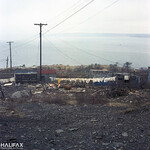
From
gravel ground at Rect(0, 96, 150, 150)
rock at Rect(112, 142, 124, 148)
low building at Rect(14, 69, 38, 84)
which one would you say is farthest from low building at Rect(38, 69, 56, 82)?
rock at Rect(112, 142, 124, 148)

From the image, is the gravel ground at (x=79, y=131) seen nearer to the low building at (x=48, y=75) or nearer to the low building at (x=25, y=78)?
the low building at (x=25, y=78)

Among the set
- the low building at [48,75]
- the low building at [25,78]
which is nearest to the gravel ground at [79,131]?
the low building at [25,78]

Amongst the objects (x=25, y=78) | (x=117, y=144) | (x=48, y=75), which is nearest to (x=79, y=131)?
(x=117, y=144)

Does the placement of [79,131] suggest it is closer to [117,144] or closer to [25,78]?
[117,144]

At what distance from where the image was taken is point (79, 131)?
225 inches

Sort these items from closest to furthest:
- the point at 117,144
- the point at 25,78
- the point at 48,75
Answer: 1. the point at 117,144
2. the point at 25,78
3. the point at 48,75

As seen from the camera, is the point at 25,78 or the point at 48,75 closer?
the point at 25,78

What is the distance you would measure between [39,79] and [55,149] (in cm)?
1933

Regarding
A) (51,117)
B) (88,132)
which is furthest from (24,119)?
(88,132)

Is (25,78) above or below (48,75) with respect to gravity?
below

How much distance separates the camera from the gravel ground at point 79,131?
15.3 ft

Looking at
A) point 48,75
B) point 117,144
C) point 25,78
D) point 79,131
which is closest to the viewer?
point 117,144

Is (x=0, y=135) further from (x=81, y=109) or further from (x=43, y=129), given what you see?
(x=81, y=109)

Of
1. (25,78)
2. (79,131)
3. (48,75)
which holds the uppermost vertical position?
(48,75)
